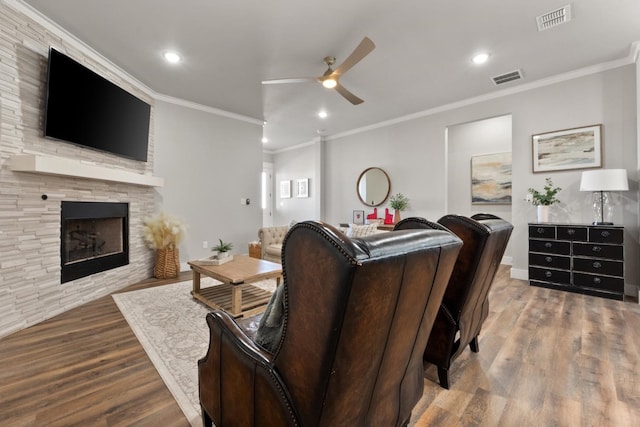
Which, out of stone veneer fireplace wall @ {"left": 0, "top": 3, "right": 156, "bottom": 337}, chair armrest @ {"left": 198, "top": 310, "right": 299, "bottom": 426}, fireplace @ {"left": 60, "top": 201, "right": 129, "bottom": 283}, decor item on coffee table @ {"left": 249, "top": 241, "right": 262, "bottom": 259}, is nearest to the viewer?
chair armrest @ {"left": 198, "top": 310, "right": 299, "bottom": 426}

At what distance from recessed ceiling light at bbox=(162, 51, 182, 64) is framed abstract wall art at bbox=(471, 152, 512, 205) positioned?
5.24 meters

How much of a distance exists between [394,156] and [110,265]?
4851 millimetres

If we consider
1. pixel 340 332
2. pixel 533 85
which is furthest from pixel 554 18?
pixel 340 332

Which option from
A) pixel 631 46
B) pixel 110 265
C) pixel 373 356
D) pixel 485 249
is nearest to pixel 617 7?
pixel 631 46

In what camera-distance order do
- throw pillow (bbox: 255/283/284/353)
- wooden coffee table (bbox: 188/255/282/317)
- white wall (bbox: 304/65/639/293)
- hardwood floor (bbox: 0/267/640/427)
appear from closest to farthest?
throw pillow (bbox: 255/283/284/353)
hardwood floor (bbox: 0/267/640/427)
wooden coffee table (bbox: 188/255/282/317)
white wall (bbox: 304/65/639/293)

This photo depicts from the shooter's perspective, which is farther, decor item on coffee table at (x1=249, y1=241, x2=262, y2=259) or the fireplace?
decor item on coffee table at (x1=249, y1=241, x2=262, y2=259)

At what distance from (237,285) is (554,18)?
3735 millimetres

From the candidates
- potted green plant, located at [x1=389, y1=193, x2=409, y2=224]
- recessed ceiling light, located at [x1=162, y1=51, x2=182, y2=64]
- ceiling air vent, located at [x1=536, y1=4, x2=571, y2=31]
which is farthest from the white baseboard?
recessed ceiling light, located at [x1=162, y1=51, x2=182, y2=64]

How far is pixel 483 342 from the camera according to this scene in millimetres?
2211

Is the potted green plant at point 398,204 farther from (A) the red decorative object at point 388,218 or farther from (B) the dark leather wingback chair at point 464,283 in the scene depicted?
(B) the dark leather wingback chair at point 464,283

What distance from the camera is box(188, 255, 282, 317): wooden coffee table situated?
2537mm

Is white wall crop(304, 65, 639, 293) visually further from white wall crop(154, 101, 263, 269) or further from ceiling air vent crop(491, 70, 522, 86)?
white wall crop(154, 101, 263, 269)

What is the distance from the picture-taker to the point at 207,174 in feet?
16.0

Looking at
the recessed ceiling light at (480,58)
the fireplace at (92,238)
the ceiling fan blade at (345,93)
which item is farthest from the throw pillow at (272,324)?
the recessed ceiling light at (480,58)
